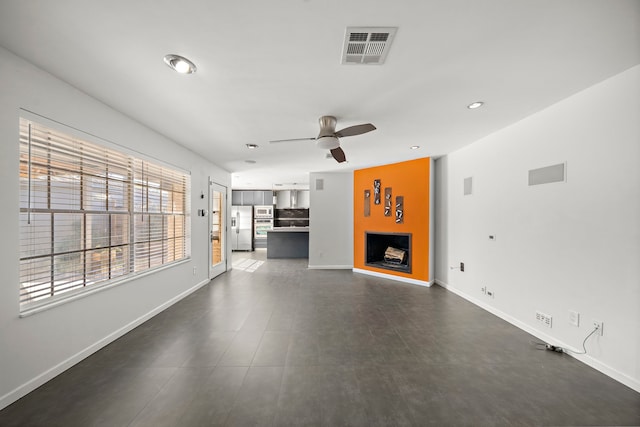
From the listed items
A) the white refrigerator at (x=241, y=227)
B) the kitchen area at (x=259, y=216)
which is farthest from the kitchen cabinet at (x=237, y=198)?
the white refrigerator at (x=241, y=227)

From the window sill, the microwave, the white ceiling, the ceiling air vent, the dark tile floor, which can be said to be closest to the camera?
the white ceiling

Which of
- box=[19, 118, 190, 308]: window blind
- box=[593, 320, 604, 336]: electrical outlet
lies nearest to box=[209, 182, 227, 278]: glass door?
box=[19, 118, 190, 308]: window blind

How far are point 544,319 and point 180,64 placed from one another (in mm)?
4222

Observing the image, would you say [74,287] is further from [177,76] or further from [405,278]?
[405,278]

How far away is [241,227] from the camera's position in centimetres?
977

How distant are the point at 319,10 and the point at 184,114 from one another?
80.4 inches

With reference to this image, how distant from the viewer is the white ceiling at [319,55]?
1359mm

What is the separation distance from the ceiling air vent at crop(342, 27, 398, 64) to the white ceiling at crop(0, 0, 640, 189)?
0.04 meters

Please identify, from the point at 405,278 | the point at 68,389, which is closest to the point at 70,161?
the point at 68,389

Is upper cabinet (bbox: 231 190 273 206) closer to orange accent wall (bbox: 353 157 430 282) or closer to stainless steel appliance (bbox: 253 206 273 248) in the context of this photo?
stainless steel appliance (bbox: 253 206 273 248)

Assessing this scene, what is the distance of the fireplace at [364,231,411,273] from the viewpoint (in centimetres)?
546

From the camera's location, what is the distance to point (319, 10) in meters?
1.35

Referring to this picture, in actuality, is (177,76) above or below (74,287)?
above

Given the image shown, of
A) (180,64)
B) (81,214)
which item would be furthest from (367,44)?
(81,214)
